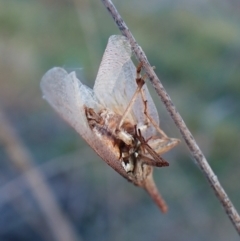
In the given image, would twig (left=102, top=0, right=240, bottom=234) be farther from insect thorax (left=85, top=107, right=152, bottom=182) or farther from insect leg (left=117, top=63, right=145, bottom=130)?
insect thorax (left=85, top=107, right=152, bottom=182)

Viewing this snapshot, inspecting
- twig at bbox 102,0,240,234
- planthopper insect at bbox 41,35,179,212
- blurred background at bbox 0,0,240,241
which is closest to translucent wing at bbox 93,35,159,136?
planthopper insect at bbox 41,35,179,212

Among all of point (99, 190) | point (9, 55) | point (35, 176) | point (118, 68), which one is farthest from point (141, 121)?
point (9, 55)

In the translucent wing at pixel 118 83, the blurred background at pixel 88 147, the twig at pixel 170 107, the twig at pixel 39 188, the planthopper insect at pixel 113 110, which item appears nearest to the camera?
the twig at pixel 170 107

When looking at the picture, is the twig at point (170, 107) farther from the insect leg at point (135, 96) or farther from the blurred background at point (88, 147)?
the blurred background at point (88, 147)

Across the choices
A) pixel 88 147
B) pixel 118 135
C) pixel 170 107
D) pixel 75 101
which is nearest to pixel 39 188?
pixel 88 147

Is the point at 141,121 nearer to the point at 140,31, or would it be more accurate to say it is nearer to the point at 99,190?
the point at 99,190

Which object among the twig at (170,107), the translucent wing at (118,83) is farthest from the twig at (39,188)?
the twig at (170,107)
